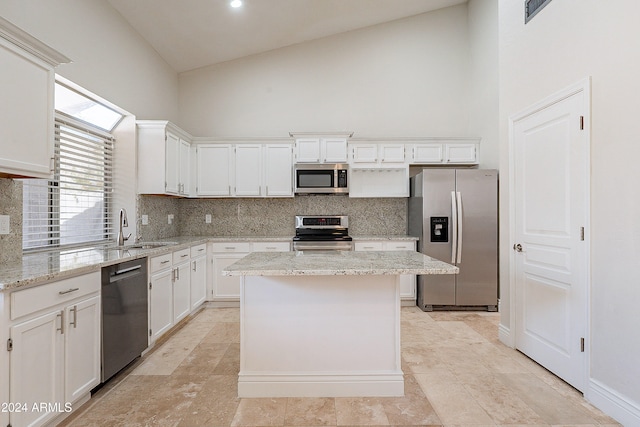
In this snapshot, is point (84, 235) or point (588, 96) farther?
point (84, 235)

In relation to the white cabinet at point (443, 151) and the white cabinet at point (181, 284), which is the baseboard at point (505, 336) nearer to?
the white cabinet at point (443, 151)

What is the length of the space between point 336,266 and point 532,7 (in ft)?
9.13

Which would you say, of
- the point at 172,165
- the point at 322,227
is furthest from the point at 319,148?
the point at 172,165

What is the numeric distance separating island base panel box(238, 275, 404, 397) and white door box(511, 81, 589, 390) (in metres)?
1.26

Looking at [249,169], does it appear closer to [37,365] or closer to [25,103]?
[25,103]

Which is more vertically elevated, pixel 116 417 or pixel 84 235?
pixel 84 235

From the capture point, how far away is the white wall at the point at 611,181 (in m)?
1.88

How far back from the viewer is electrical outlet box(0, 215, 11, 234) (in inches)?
83.8

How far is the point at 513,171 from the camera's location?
2984 mm

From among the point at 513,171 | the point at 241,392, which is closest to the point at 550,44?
the point at 513,171

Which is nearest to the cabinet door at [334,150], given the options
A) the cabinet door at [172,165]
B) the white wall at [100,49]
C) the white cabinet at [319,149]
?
the white cabinet at [319,149]

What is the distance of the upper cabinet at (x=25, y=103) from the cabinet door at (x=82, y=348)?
0.88 meters

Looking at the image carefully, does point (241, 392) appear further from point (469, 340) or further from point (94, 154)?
point (94, 154)

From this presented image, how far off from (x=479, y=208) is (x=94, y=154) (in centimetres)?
444
